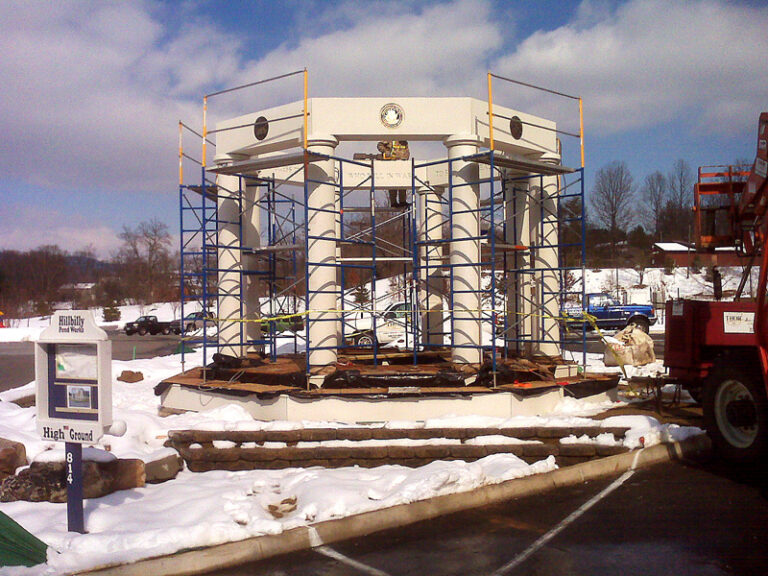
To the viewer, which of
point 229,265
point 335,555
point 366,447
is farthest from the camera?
point 229,265

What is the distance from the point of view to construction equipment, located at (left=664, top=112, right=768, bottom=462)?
7.62 metres

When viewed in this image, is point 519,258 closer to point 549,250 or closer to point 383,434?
point 549,250

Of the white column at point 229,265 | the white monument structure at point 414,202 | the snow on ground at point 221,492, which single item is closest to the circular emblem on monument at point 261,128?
the white monument structure at point 414,202

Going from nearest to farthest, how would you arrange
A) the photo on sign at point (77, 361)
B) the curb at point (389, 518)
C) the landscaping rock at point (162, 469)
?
the curb at point (389, 518) < the photo on sign at point (77, 361) < the landscaping rock at point (162, 469)

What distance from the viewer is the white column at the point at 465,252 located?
1239cm

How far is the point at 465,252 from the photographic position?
12.5 metres

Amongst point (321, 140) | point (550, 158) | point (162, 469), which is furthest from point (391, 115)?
point (162, 469)

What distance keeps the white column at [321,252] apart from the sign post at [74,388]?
6.22m

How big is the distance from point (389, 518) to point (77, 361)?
10.9 feet

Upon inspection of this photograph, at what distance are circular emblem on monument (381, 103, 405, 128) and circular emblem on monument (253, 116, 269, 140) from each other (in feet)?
8.16

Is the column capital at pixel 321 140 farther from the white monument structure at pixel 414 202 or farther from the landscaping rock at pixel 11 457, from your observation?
the landscaping rock at pixel 11 457

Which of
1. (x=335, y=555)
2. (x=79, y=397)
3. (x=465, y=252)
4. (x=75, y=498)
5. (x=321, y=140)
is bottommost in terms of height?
(x=335, y=555)

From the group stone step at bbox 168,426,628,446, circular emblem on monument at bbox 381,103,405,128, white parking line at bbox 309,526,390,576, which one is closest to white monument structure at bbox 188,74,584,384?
circular emblem on monument at bbox 381,103,405,128

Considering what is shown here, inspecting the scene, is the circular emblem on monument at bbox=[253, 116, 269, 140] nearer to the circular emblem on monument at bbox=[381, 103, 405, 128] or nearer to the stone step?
the circular emblem on monument at bbox=[381, 103, 405, 128]
